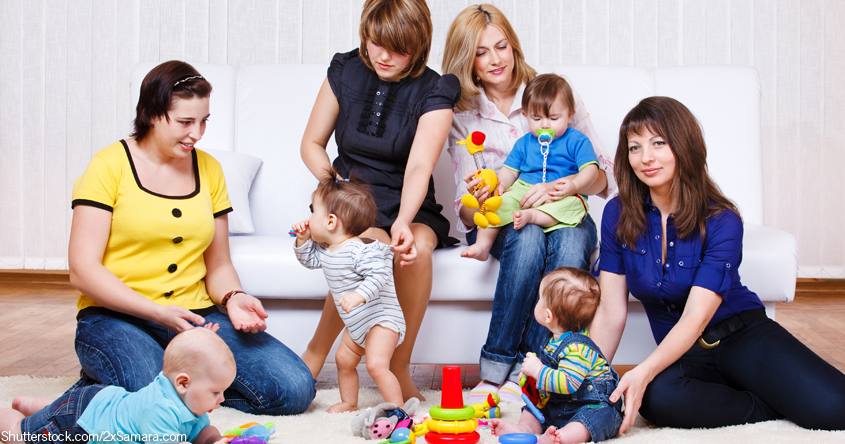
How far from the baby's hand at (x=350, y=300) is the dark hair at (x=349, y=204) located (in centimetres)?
19

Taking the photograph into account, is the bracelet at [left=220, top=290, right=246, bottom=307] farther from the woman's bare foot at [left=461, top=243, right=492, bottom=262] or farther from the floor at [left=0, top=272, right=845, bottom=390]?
the woman's bare foot at [left=461, top=243, right=492, bottom=262]

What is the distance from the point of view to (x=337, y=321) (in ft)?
5.92

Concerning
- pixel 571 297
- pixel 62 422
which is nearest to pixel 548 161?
pixel 571 297

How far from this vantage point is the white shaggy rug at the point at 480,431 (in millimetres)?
1404

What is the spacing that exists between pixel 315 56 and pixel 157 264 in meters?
2.29

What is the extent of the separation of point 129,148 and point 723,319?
4.88 feet

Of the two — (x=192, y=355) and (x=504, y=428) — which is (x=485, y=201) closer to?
(x=504, y=428)

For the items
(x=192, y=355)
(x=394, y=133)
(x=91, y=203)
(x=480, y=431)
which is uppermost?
(x=394, y=133)

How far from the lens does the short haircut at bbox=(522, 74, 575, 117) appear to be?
193 cm

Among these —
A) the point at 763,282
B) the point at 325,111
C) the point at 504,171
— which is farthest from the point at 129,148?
the point at 763,282

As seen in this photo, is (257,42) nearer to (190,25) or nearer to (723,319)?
(190,25)

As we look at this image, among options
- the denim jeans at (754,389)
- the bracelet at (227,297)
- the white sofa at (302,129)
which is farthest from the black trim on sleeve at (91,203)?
the denim jeans at (754,389)

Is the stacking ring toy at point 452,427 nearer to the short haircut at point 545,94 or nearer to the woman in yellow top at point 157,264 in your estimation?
the woman in yellow top at point 157,264

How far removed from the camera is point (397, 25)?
171 cm
